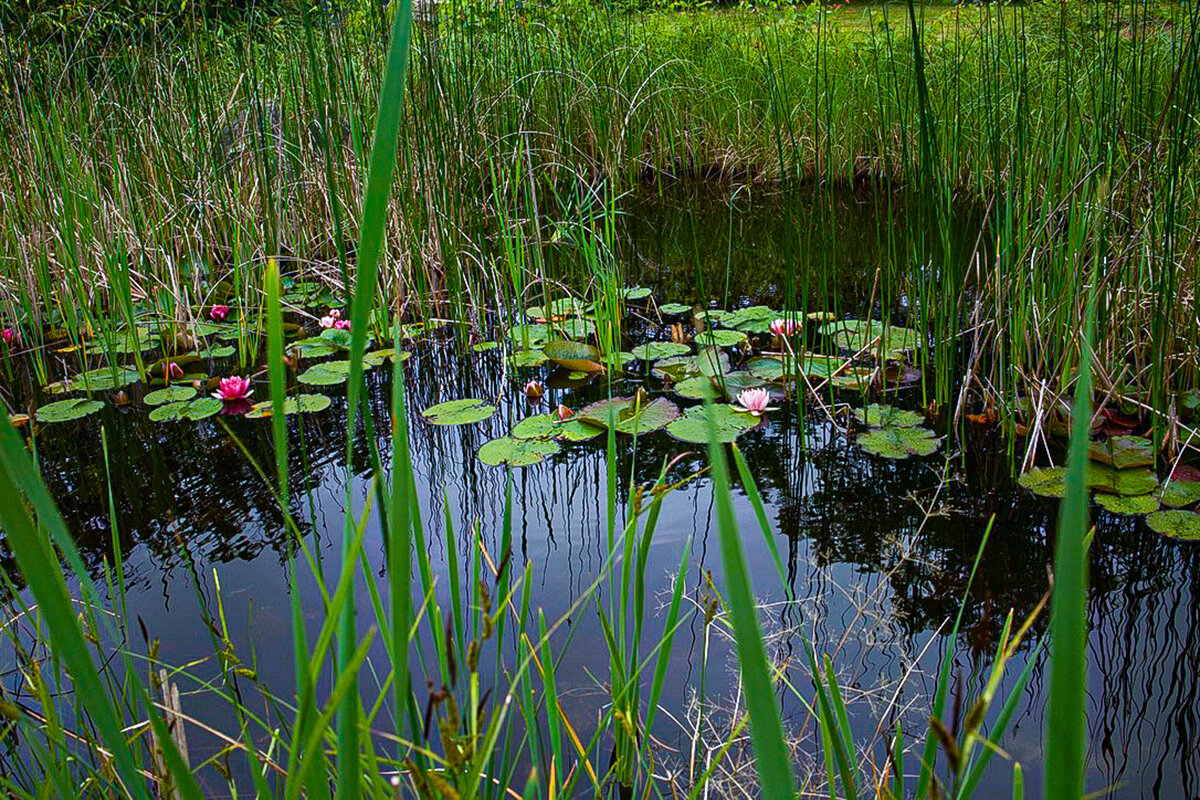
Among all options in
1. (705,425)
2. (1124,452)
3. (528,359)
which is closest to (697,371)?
(705,425)

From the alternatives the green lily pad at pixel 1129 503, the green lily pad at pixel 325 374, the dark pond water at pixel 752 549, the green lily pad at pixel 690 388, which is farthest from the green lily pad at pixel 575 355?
the green lily pad at pixel 1129 503

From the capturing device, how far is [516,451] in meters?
1.96

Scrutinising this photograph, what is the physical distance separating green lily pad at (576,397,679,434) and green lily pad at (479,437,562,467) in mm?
113

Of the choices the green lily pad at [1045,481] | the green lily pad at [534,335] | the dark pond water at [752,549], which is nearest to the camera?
the dark pond water at [752,549]

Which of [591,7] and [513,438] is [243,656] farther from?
Answer: [591,7]

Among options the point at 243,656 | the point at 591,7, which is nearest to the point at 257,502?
the point at 243,656

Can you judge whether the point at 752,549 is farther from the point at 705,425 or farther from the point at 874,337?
the point at 874,337

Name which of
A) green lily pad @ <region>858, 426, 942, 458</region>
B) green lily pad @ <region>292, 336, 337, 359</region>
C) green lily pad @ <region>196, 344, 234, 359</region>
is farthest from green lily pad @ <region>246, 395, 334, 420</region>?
green lily pad @ <region>858, 426, 942, 458</region>

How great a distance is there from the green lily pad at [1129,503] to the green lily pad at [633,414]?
87 cm

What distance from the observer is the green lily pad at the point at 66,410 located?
2.18 m

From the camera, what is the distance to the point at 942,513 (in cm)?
161

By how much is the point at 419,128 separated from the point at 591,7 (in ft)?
8.01

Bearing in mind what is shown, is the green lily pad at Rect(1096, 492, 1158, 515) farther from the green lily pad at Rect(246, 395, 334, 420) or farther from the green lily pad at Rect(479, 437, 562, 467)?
the green lily pad at Rect(246, 395, 334, 420)

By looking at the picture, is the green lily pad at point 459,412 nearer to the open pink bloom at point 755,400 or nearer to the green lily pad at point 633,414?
the green lily pad at point 633,414
